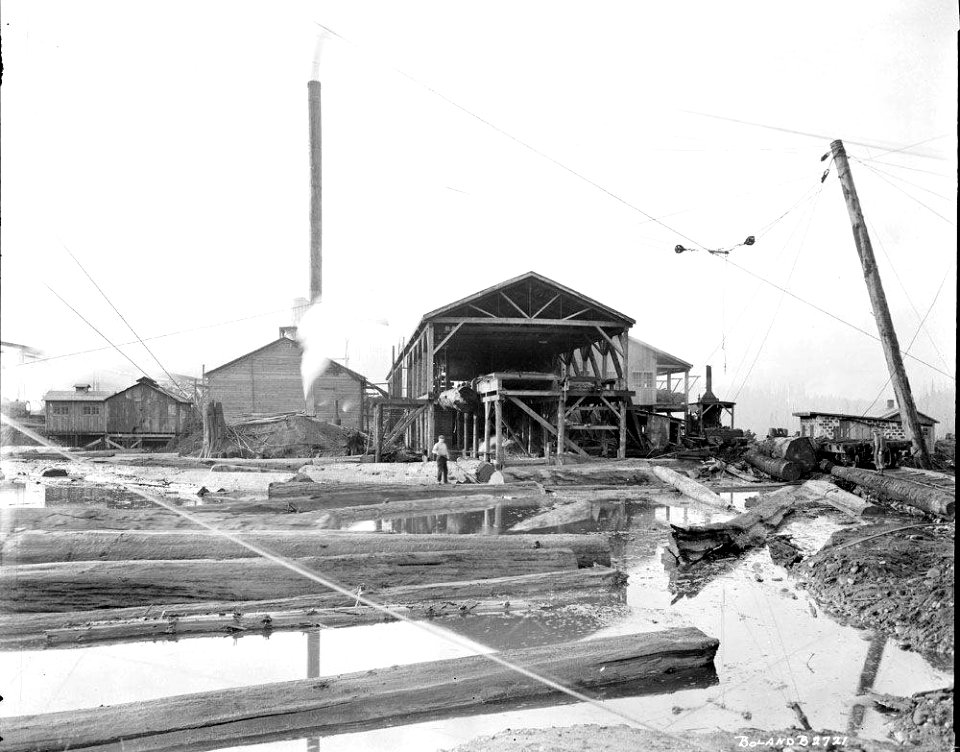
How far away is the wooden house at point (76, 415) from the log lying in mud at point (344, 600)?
125ft

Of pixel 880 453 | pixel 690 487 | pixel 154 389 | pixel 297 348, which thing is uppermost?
pixel 297 348

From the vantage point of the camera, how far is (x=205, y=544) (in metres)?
7.41

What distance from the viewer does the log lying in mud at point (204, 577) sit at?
6266 millimetres

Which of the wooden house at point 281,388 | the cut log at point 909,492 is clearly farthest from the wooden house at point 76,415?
the cut log at point 909,492

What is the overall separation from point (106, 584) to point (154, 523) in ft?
9.11

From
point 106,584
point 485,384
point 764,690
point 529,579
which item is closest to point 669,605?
point 529,579

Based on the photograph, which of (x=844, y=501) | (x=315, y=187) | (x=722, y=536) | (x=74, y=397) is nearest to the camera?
(x=722, y=536)

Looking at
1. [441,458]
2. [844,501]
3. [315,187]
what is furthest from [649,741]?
[315,187]

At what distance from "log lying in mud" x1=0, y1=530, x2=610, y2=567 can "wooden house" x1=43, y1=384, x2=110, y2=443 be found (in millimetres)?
36186

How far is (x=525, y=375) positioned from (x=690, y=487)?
6969 millimetres

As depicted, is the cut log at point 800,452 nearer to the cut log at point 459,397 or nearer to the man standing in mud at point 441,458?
the cut log at point 459,397

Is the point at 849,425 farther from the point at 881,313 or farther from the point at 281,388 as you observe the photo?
the point at 281,388

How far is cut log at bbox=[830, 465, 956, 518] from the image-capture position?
1099 cm

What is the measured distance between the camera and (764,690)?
4926 mm
